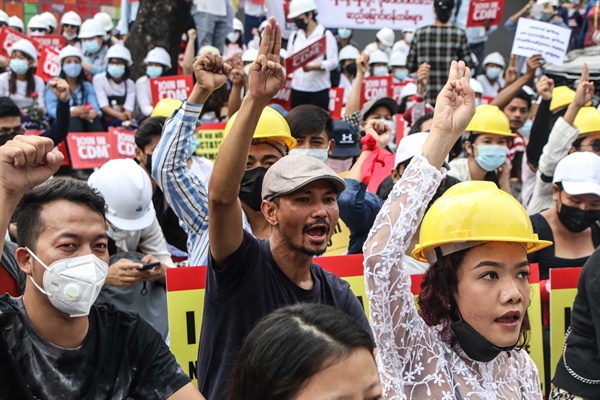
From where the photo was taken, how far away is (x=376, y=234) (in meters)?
2.87

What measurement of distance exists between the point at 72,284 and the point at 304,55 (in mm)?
7073

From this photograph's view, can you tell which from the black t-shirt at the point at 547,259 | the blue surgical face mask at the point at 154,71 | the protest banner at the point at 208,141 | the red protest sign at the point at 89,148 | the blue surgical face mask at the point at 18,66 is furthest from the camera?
the blue surgical face mask at the point at 154,71

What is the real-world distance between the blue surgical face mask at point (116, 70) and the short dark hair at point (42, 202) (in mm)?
9498

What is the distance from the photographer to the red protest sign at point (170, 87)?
10555mm

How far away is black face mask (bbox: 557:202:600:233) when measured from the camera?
5926 millimetres

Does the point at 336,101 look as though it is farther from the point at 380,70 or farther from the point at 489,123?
the point at 489,123

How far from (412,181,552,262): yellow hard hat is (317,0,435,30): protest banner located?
7597 mm

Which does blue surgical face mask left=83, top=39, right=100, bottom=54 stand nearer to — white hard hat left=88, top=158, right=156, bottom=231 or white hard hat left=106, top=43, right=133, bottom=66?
white hard hat left=106, top=43, right=133, bottom=66

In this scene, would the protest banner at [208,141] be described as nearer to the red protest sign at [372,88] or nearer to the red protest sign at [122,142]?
the red protest sign at [122,142]

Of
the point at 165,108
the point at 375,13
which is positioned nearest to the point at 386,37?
the point at 375,13

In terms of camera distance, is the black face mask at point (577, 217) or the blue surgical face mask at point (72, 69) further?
the blue surgical face mask at point (72, 69)

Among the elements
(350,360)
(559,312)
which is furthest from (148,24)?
(350,360)

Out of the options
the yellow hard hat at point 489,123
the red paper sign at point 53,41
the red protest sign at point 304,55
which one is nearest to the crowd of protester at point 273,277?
the yellow hard hat at point 489,123

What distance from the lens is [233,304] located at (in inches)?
138
